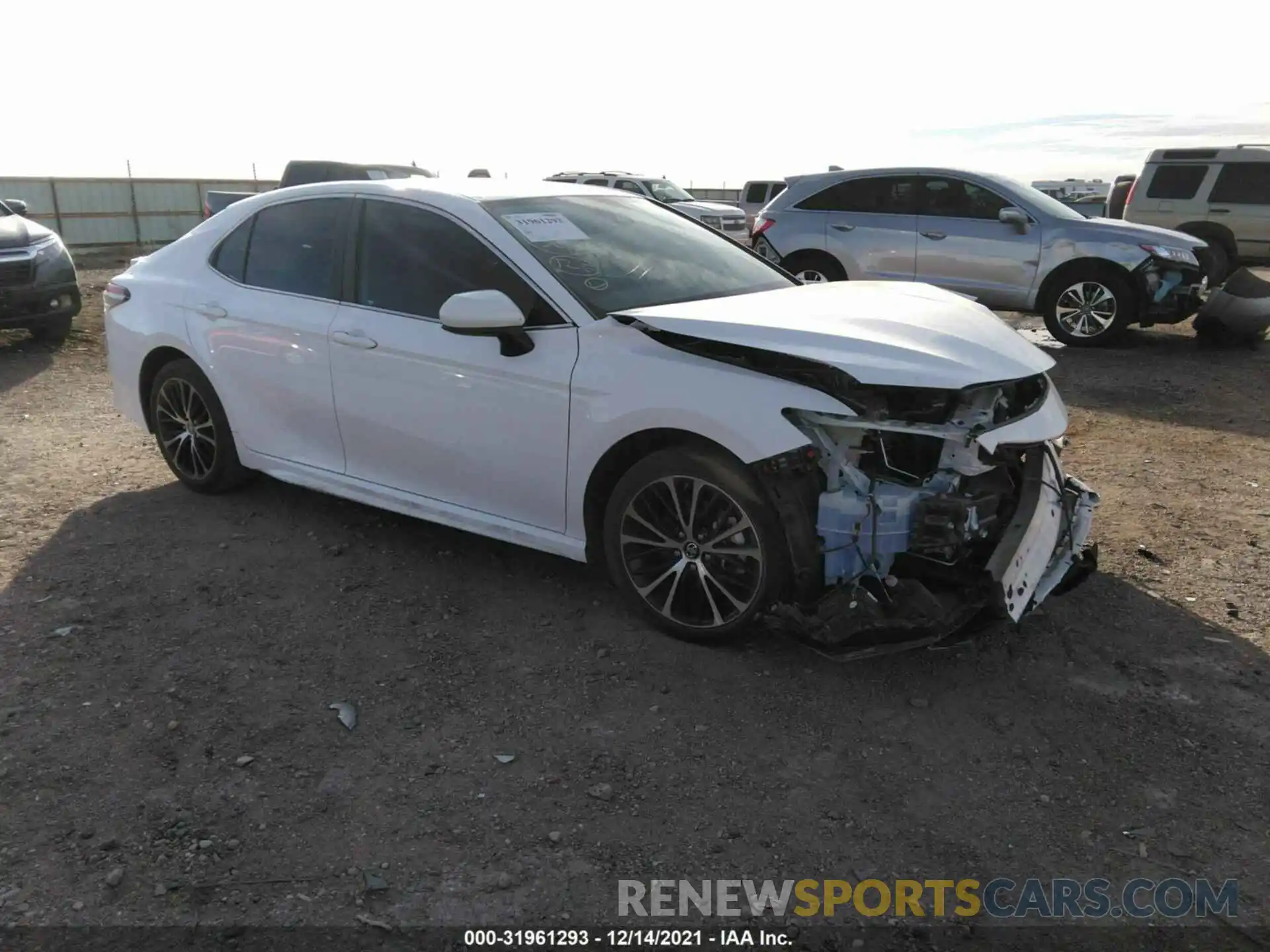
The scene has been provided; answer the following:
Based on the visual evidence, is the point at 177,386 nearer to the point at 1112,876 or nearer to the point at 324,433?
the point at 324,433

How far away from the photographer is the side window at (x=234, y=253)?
498 centimetres

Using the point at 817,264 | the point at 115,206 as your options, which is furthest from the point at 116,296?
the point at 115,206

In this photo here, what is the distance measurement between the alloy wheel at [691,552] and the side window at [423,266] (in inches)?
32.8

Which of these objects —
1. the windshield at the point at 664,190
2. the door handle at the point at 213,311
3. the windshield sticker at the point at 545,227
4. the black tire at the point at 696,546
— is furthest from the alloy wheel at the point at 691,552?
the windshield at the point at 664,190

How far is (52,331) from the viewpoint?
1021 cm

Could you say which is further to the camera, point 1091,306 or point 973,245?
point 973,245

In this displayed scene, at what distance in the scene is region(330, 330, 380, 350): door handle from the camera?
14.0ft

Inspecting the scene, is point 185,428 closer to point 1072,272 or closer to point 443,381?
point 443,381

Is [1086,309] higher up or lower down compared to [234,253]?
lower down

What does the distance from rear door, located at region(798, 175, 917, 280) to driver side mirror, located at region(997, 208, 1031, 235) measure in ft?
2.97

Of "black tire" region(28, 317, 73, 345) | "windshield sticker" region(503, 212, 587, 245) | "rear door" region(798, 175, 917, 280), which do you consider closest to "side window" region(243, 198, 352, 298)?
"windshield sticker" region(503, 212, 587, 245)

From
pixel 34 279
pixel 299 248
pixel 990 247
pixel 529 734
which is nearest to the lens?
pixel 529 734

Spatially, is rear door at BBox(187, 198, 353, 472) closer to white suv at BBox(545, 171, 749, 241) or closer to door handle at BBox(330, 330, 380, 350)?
door handle at BBox(330, 330, 380, 350)

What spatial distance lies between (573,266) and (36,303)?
7.89m
